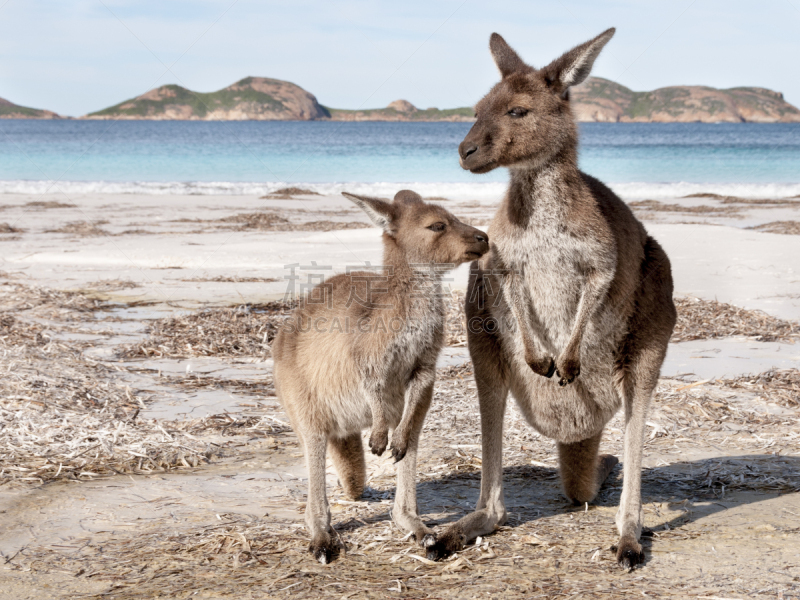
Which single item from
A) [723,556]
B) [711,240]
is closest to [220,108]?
[711,240]

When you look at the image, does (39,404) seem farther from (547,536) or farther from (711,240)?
(711,240)

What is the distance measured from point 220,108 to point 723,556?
4549 inches

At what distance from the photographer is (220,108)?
11150cm

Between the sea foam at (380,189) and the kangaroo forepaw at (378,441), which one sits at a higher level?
the sea foam at (380,189)

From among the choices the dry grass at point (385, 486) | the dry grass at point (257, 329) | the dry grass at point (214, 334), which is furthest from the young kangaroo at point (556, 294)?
the dry grass at point (214, 334)

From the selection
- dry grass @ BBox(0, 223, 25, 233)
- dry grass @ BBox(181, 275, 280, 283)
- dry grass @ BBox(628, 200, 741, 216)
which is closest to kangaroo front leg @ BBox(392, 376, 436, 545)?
dry grass @ BBox(181, 275, 280, 283)

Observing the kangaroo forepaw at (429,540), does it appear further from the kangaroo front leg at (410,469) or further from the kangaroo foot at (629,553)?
the kangaroo foot at (629,553)

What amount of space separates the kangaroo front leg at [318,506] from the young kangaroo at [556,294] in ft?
1.49

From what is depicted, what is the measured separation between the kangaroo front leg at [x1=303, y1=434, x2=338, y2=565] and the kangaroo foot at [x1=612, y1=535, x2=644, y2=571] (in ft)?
3.91

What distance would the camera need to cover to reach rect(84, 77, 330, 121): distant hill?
10850cm

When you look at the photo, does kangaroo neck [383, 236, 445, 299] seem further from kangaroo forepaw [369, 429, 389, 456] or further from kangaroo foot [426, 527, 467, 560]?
kangaroo foot [426, 527, 467, 560]

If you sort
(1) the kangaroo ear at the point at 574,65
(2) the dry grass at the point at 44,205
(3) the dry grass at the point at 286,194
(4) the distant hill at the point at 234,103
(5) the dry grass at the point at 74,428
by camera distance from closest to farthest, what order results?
(1) the kangaroo ear at the point at 574,65 < (5) the dry grass at the point at 74,428 < (2) the dry grass at the point at 44,205 < (3) the dry grass at the point at 286,194 < (4) the distant hill at the point at 234,103

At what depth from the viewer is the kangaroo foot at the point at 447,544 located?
3.23m

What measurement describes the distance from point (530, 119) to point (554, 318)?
2.87 feet
